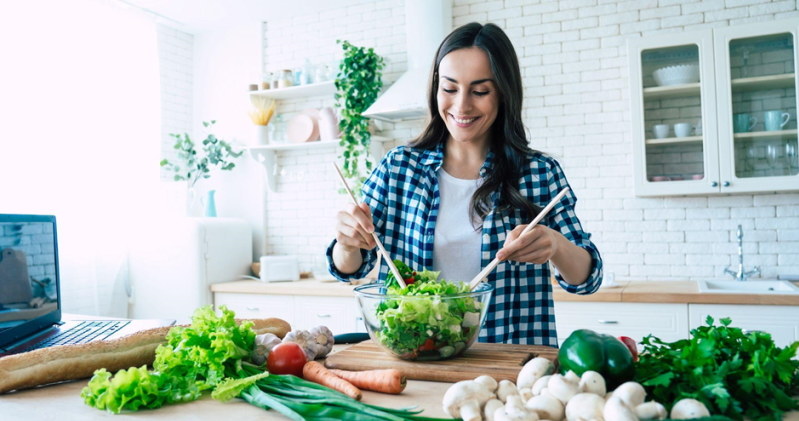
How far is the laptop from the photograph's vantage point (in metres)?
1.73

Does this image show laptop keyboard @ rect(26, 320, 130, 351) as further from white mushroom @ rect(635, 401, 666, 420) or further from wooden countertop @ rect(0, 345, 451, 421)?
white mushroom @ rect(635, 401, 666, 420)

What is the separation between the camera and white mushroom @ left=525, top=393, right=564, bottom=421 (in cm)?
94

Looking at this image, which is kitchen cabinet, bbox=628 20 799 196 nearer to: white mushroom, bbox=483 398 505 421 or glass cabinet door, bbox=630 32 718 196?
glass cabinet door, bbox=630 32 718 196

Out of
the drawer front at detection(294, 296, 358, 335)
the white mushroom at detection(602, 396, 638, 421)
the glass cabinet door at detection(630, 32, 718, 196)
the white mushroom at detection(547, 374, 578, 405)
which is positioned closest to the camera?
the white mushroom at detection(602, 396, 638, 421)

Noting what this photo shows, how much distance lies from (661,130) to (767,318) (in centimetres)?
112

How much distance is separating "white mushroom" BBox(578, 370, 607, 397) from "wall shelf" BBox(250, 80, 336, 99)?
358 centimetres

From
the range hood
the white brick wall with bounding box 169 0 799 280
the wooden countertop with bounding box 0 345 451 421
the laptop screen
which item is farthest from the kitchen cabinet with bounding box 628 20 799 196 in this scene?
the laptop screen

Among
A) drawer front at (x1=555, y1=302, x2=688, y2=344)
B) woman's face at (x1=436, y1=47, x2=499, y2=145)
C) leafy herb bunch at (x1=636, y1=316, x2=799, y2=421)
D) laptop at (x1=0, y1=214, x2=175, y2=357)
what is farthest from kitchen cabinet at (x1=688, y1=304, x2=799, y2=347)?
laptop at (x1=0, y1=214, x2=175, y2=357)

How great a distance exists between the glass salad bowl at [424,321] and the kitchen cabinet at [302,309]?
2.34 meters

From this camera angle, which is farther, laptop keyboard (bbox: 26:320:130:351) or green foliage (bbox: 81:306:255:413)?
laptop keyboard (bbox: 26:320:130:351)

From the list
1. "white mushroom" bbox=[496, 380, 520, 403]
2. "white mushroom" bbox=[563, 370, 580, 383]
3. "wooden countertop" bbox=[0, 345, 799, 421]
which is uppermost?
"white mushroom" bbox=[563, 370, 580, 383]

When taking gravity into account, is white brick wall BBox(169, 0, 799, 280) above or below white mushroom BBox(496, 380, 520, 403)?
above

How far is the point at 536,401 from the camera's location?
96 cm

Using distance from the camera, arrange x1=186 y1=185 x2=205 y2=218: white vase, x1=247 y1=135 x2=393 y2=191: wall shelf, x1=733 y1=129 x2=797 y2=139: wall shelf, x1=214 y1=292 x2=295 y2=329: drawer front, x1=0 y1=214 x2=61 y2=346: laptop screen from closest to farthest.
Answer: x1=0 y1=214 x2=61 y2=346: laptop screen, x1=733 y1=129 x2=797 y2=139: wall shelf, x1=214 y1=292 x2=295 y2=329: drawer front, x1=247 y1=135 x2=393 y2=191: wall shelf, x1=186 y1=185 x2=205 y2=218: white vase
